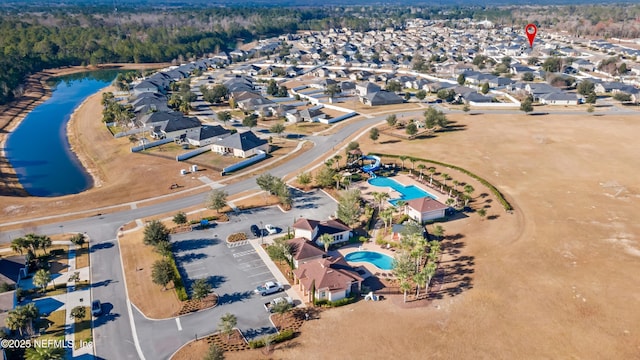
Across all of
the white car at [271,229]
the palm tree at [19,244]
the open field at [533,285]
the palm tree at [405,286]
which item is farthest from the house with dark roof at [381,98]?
the palm tree at [19,244]

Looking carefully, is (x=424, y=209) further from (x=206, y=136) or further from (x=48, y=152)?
(x=48, y=152)

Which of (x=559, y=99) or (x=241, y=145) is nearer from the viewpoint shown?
(x=241, y=145)

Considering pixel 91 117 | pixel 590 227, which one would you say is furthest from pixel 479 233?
pixel 91 117

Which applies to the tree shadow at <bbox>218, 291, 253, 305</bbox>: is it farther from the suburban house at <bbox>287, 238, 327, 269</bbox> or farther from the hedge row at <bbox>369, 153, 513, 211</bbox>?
the hedge row at <bbox>369, 153, 513, 211</bbox>

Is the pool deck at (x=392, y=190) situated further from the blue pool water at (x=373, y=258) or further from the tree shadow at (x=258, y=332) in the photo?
the tree shadow at (x=258, y=332)

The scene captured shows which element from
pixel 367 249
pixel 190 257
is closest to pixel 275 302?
pixel 190 257
